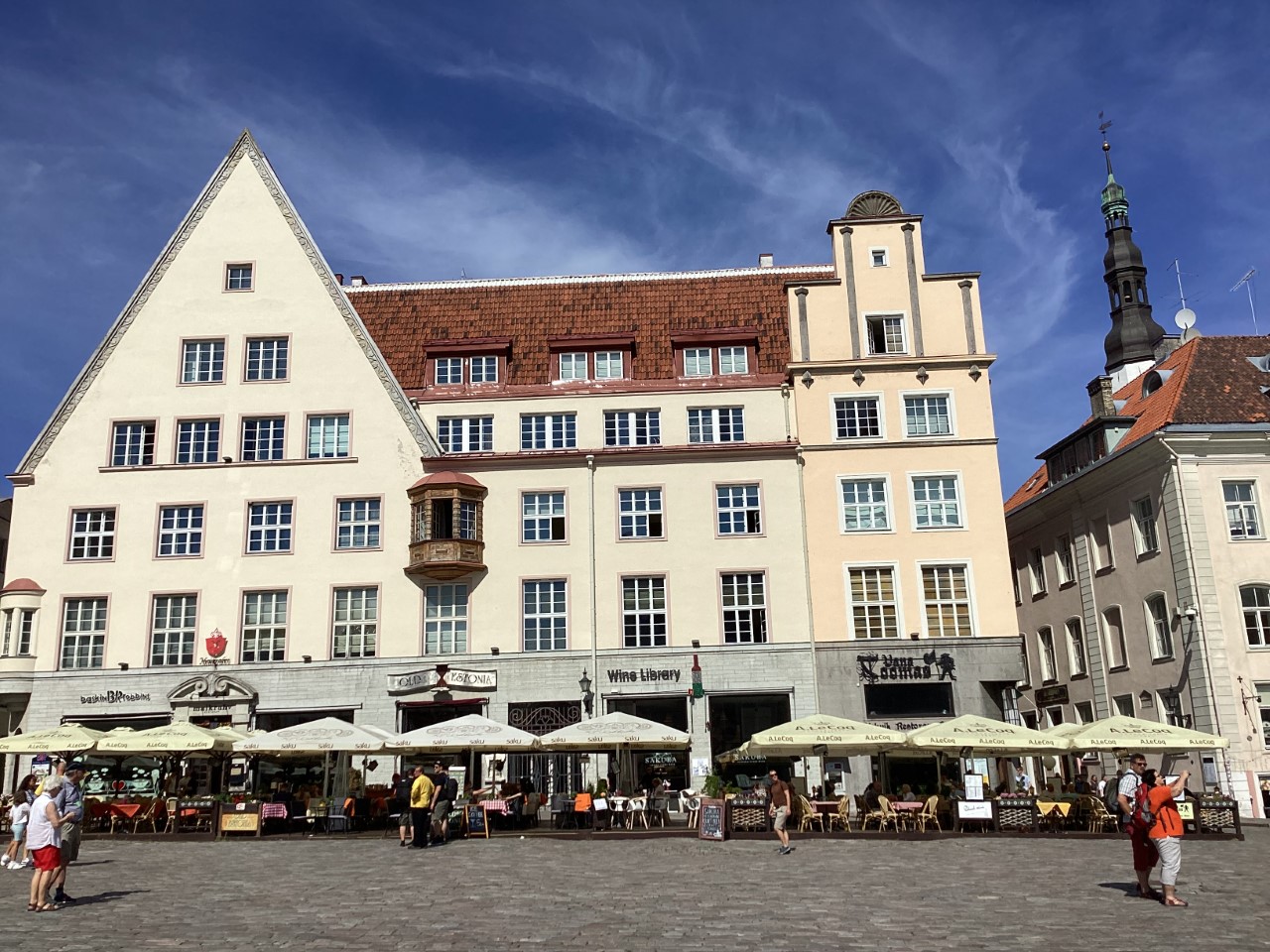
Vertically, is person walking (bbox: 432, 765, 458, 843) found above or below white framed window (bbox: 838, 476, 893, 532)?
below

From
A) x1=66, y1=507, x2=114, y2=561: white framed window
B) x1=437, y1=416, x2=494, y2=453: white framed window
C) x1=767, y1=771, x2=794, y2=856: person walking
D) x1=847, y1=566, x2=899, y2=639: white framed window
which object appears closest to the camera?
x1=767, y1=771, x2=794, y2=856: person walking

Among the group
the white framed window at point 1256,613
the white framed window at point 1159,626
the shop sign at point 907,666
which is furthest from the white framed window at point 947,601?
the white framed window at point 1256,613

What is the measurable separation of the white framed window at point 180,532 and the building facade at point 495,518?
74mm

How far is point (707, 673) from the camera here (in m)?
39.7

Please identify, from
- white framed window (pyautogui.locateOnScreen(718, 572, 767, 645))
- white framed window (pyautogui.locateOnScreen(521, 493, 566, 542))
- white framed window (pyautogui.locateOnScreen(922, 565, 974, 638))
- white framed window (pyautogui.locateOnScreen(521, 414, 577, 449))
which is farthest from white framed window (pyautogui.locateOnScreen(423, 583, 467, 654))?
white framed window (pyautogui.locateOnScreen(922, 565, 974, 638))

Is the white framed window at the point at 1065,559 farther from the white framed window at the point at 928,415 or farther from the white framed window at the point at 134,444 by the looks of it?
the white framed window at the point at 134,444

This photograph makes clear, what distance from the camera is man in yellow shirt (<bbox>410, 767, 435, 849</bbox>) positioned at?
87.1 ft

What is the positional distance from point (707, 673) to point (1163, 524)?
15645mm

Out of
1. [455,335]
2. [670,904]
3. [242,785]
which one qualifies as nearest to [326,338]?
[455,335]

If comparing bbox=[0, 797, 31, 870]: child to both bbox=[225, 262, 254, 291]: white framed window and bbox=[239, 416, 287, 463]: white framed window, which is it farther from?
bbox=[225, 262, 254, 291]: white framed window

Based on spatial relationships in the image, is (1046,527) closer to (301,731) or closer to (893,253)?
(893,253)

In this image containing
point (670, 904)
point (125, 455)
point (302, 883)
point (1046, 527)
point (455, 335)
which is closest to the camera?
point (670, 904)

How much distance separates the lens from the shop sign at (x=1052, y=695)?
4678 cm

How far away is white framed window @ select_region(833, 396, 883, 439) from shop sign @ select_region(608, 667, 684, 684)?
994cm
